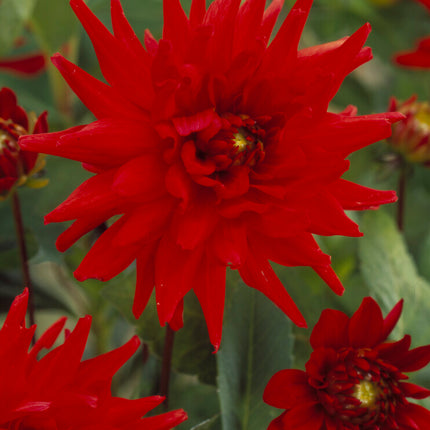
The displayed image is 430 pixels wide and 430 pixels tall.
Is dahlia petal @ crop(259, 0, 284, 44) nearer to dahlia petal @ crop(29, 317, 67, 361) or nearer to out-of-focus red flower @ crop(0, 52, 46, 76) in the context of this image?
dahlia petal @ crop(29, 317, 67, 361)

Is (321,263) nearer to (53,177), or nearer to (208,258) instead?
(208,258)

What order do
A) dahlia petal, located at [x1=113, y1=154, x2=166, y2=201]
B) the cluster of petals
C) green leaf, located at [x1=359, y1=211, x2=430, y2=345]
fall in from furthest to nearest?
the cluster of petals → green leaf, located at [x1=359, y1=211, x2=430, y2=345] → dahlia petal, located at [x1=113, y1=154, x2=166, y2=201]

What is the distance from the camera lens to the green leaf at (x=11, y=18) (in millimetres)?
430

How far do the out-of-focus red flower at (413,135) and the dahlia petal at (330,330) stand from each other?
22cm

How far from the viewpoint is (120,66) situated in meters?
0.27

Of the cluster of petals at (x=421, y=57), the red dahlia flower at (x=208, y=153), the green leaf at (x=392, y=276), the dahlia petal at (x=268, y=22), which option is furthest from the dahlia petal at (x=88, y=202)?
the cluster of petals at (x=421, y=57)

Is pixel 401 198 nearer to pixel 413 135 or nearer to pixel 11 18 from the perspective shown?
pixel 413 135

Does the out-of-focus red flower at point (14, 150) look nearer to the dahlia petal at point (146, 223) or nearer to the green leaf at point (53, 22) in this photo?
the dahlia petal at point (146, 223)

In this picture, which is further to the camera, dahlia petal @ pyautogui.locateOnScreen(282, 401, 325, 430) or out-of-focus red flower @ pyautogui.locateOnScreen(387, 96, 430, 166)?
out-of-focus red flower @ pyautogui.locateOnScreen(387, 96, 430, 166)

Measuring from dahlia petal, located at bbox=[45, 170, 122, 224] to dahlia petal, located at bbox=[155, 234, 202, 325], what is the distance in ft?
0.10

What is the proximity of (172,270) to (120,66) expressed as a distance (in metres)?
0.09

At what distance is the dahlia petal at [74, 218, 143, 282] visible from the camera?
26 cm

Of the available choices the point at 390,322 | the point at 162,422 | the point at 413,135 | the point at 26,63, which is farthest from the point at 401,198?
the point at 26,63

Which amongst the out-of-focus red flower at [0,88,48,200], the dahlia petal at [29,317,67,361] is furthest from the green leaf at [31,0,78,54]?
the dahlia petal at [29,317,67,361]
